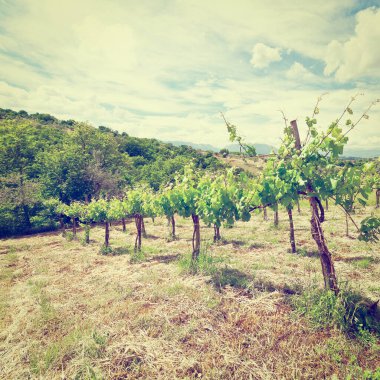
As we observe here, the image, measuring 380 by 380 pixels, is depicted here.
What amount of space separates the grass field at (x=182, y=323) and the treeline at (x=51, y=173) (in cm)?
1059

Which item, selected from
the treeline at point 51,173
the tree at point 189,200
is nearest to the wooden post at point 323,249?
the tree at point 189,200

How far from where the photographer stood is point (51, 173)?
93.2ft

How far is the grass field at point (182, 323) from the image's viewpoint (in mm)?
3750

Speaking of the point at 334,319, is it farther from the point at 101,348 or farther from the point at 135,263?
the point at 135,263

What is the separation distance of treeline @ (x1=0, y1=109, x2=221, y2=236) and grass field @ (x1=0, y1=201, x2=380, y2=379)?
10.6 m

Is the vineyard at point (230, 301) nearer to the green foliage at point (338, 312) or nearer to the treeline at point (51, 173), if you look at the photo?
the green foliage at point (338, 312)

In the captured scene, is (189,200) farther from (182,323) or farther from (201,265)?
(182,323)

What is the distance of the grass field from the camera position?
3.75m

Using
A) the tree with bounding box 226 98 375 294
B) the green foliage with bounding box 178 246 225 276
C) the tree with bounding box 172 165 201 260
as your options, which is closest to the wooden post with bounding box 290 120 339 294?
the tree with bounding box 226 98 375 294

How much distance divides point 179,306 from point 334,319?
306cm

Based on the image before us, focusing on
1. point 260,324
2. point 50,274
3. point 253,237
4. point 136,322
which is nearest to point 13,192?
point 50,274

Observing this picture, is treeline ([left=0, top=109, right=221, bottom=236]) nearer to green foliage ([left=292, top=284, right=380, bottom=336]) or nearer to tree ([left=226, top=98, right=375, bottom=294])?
tree ([left=226, top=98, right=375, bottom=294])

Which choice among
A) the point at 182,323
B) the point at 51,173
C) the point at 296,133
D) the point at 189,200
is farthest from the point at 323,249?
the point at 51,173

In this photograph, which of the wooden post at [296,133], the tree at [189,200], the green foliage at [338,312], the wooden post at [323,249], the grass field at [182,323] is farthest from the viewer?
the tree at [189,200]
